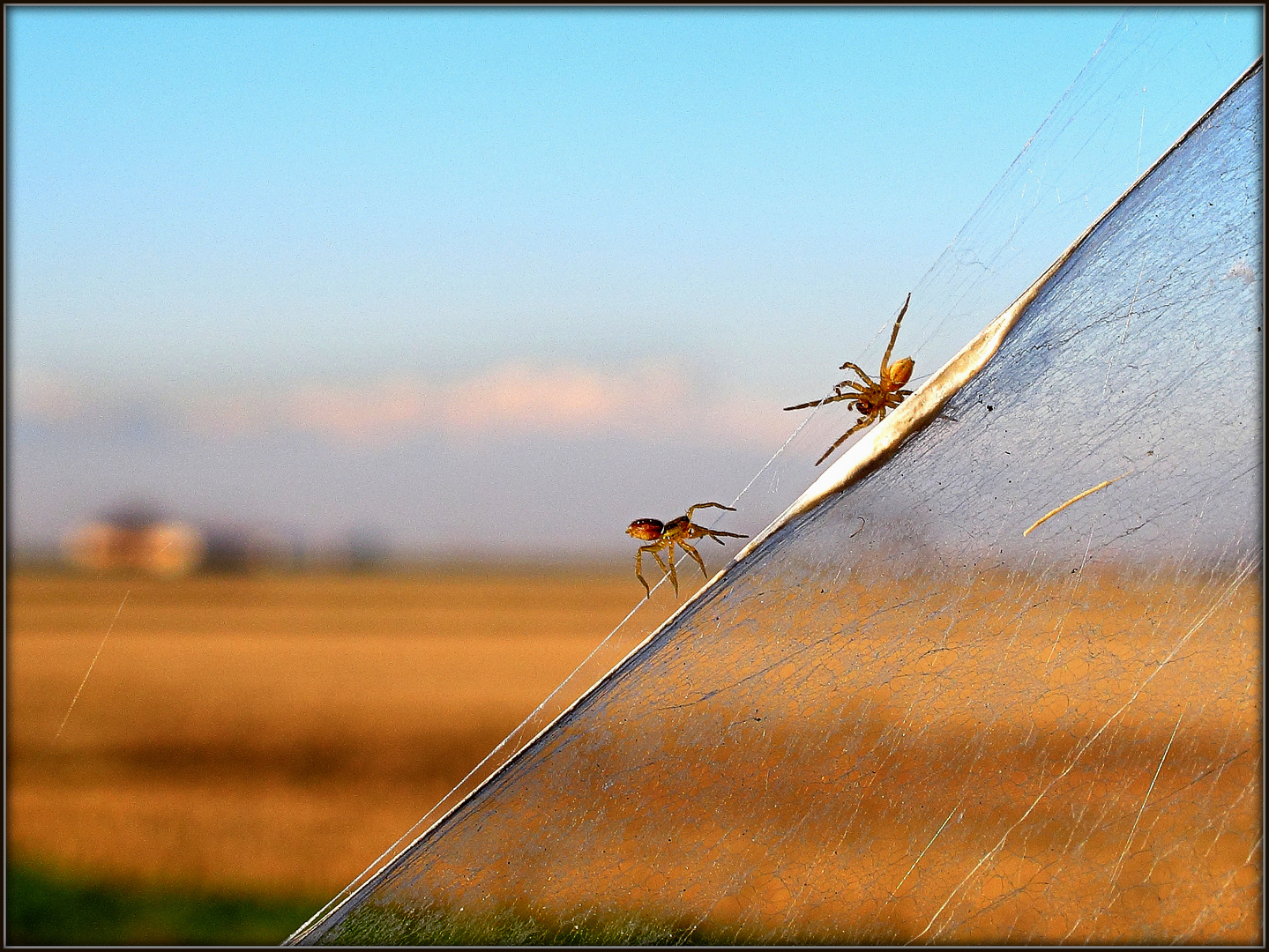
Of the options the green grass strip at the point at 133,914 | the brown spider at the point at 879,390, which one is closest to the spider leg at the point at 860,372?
the brown spider at the point at 879,390

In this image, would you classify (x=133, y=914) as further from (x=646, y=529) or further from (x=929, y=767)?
(x=929, y=767)

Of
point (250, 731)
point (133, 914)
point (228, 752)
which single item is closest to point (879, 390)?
point (133, 914)

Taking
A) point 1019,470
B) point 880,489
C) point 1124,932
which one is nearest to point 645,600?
point 880,489

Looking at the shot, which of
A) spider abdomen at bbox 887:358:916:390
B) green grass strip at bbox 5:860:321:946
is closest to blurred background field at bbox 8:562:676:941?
green grass strip at bbox 5:860:321:946

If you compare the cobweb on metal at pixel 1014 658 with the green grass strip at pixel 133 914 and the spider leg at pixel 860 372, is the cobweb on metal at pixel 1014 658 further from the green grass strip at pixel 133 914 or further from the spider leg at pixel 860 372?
the green grass strip at pixel 133 914

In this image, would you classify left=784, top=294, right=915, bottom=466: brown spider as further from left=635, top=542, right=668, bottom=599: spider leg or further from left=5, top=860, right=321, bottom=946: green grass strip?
left=5, top=860, right=321, bottom=946: green grass strip

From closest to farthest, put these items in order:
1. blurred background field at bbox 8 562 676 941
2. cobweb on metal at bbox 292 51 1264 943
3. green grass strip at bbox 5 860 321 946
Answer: cobweb on metal at bbox 292 51 1264 943
green grass strip at bbox 5 860 321 946
blurred background field at bbox 8 562 676 941
